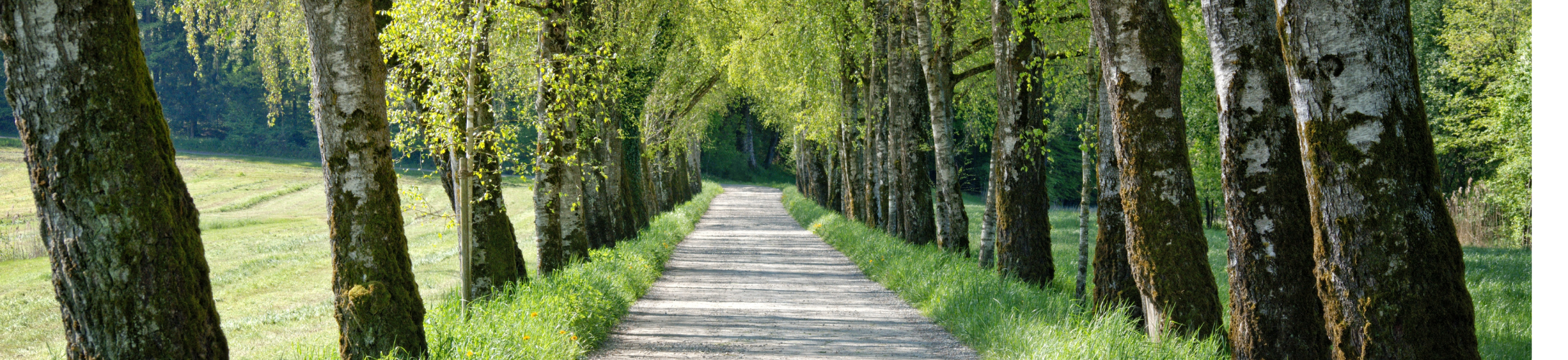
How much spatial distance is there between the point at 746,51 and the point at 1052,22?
13.0 meters

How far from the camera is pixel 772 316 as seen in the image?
9.59m

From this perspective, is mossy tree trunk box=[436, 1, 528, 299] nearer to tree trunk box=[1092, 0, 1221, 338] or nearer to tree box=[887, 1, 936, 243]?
tree trunk box=[1092, 0, 1221, 338]

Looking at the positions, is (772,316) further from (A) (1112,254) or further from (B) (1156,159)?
(B) (1156,159)

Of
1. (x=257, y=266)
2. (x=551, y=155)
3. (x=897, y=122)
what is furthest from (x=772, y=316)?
(x=257, y=266)

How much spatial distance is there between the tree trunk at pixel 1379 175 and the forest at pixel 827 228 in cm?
1

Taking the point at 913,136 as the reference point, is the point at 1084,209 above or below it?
below

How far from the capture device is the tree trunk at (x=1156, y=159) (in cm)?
639

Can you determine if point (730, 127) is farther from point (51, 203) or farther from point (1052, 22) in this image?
point (51, 203)

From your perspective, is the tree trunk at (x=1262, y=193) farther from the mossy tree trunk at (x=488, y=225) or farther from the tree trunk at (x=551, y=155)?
the tree trunk at (x=551, y=155)

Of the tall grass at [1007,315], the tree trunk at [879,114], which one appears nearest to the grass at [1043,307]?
the tall grass at [1007,315]

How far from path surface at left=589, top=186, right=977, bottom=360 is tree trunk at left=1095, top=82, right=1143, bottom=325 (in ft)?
4.54

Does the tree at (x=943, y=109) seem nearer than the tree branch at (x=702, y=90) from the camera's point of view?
Yes

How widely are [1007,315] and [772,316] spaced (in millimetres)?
2606

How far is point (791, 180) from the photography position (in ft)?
325
